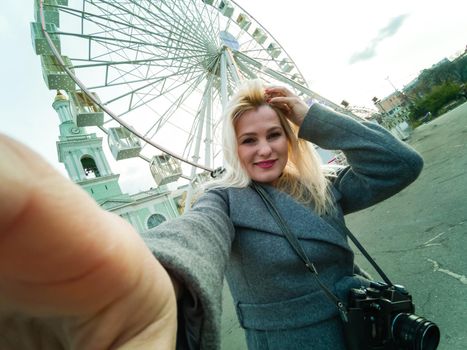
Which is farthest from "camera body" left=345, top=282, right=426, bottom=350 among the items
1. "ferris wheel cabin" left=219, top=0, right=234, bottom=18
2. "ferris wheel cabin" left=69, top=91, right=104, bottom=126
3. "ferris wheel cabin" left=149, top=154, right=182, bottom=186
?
"ferris wheel cabin" left=219, top=0, right=234, bottom=18

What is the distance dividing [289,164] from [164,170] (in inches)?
264

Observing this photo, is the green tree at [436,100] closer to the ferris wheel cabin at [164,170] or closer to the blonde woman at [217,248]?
the ferris wheel cabin at [164,170]

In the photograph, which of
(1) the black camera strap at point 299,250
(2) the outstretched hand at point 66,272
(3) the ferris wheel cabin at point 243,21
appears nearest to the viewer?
(2) the outstretched hand at point 66,272

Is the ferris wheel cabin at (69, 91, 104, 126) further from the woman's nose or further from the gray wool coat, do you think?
the gray wool coat

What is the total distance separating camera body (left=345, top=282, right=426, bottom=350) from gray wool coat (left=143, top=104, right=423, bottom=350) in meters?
0.09

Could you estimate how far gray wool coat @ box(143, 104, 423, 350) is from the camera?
1.06m

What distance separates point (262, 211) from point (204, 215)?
304mm

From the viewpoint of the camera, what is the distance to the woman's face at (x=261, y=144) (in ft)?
4.45

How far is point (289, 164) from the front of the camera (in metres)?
1.64

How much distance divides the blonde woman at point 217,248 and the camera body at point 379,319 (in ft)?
0.29

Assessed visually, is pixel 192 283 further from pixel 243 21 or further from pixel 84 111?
pixel 243 21

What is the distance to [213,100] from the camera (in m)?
8.52

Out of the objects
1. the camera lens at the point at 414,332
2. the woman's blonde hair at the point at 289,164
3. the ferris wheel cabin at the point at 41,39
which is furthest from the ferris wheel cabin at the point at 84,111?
the camera lens at the point at 414,332

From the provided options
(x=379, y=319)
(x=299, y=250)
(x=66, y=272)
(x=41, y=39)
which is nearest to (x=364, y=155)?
(x=299, y=250)
